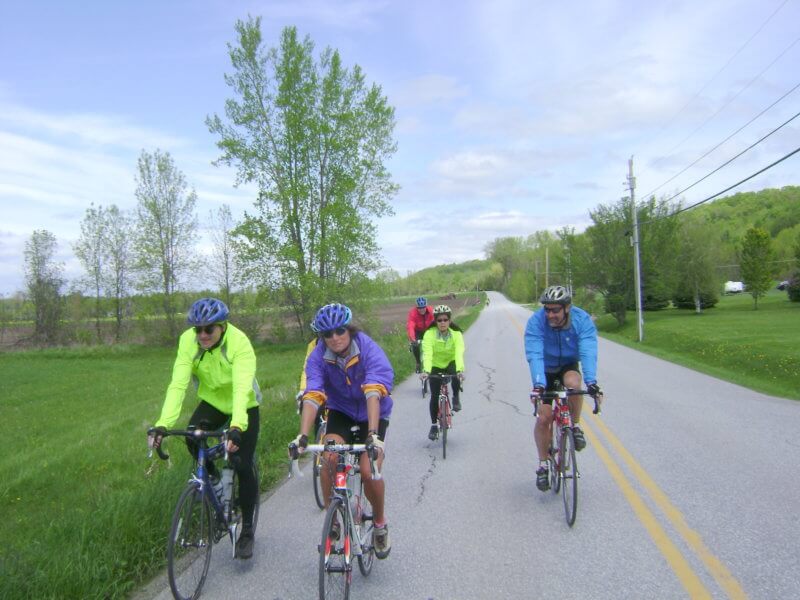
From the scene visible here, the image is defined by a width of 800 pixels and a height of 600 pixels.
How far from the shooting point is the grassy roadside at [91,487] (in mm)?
3695

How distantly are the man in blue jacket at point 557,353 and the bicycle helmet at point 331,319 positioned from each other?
1995mm

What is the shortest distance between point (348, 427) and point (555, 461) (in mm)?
2266

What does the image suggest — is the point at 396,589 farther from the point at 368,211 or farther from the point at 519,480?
the point at 368,211

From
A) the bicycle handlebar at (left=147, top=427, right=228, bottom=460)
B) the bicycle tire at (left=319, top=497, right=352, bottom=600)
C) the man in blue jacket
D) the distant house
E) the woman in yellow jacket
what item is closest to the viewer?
the bicycle tire at (left=319, top=497, right=352, bottom=600)

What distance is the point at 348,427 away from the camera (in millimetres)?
4125

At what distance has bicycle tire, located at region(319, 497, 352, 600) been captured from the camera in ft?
10.4

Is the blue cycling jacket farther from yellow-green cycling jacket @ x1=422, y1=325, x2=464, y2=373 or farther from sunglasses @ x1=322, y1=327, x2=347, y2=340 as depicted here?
yellow-green cycling jacket @ x1=422, y1=325, x2=464, y2=373

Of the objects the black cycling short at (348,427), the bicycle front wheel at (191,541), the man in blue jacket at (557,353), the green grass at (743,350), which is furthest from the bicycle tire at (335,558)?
the green grass at (743,350)

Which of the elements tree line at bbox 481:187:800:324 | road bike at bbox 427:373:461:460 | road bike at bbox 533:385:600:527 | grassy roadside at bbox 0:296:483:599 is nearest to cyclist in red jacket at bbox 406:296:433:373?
grassy roadside at bbox 0:296:483:599

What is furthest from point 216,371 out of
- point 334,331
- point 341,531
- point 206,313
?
point 341,531

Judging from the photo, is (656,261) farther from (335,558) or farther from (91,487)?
(335,558)

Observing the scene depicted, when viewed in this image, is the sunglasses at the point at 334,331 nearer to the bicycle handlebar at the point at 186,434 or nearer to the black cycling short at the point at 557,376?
the bicycle handlebar at the point at 186,434

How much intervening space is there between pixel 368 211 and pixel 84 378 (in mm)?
16094

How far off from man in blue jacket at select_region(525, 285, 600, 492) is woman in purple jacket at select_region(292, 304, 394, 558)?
1.74 metres
